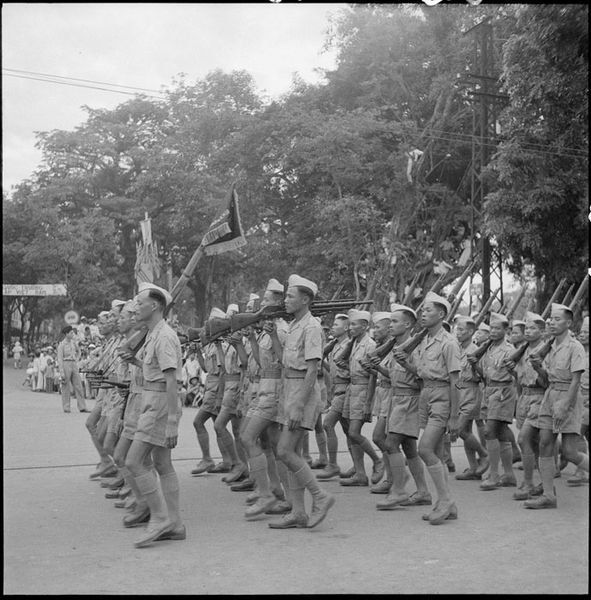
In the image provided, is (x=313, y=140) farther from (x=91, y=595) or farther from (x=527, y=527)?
(x=91, y=595)

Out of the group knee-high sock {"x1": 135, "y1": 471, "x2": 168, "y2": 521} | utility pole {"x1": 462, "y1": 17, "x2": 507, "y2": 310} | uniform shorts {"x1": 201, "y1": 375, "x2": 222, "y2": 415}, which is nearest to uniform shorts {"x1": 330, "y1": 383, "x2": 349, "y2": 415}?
uniform shorts {"x1": 201, "y1": 375, "x2": 222, "y2": 415}

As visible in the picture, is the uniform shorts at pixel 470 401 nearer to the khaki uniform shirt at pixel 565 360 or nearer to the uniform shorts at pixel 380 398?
the uniform shorts at pixel 380 398

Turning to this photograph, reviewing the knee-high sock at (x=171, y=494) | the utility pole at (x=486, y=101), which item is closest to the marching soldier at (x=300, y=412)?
the knee-high sock at (x=171, y=494)

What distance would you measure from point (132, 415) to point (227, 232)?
7.95ft

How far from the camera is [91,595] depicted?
205 inches

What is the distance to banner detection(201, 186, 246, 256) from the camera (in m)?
8.87

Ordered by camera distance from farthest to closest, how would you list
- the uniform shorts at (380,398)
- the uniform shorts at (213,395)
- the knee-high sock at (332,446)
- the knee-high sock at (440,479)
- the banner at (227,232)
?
the knee-high sock at (332,446), the uniform shorts at (213,395), the uniform shorts at (380,398), the banner at (227,232), the knee-high sock at (440,479)

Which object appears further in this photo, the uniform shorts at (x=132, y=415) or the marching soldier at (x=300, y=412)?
the uniform shorts at (x=132, y=415)

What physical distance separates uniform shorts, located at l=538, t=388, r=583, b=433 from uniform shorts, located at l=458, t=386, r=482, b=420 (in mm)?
2090

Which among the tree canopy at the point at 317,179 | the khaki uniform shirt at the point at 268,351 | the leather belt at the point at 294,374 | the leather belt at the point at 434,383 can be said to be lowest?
the leather belt at the point at 434,383

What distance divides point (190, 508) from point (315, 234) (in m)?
18.0

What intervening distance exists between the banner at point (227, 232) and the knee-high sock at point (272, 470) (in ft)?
7.31

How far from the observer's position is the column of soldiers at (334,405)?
702cm

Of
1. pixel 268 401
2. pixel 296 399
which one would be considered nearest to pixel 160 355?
pixel 296 399
